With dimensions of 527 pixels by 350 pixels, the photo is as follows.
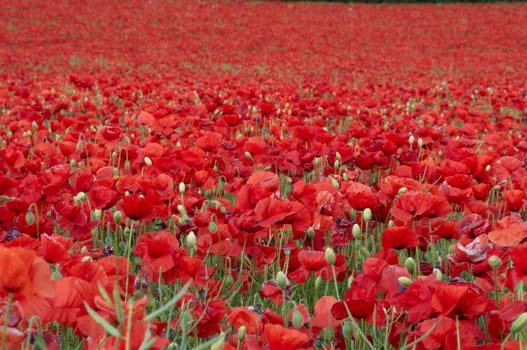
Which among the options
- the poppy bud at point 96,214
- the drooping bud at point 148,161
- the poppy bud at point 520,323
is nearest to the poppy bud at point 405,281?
the poppy bud at point 520,323

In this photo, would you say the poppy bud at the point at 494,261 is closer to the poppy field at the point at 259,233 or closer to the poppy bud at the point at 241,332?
the poppy field at the point at 259,233

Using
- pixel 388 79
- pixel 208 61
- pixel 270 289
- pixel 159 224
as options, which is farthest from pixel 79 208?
pixel 208 61

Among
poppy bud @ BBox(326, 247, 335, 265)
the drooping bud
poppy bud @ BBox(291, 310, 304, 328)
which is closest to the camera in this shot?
poppy bud @ BBox(291, 310, 304, 328)

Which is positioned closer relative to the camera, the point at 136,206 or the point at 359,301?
the point at 359,301

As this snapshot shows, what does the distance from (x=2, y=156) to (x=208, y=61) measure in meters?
10.1

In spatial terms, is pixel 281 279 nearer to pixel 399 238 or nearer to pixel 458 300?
pixel 399 238

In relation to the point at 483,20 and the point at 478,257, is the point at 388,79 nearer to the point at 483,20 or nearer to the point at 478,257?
the point at 478,257

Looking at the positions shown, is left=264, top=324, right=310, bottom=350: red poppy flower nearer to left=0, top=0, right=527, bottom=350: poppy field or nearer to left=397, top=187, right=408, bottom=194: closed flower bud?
left=0, top=0, right=527, bottom=350: poppy field

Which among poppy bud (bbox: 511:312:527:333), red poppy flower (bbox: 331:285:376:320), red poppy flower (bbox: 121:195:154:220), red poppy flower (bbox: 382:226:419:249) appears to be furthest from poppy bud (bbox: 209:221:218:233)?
poppy bud (bbox: 511:312:527:333)

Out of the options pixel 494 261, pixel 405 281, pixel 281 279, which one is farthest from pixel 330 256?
pixel 494 261

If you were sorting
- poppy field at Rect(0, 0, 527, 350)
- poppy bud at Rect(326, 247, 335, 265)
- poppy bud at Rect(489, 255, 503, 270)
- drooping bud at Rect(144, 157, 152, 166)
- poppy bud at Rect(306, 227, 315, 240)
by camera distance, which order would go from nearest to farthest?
1. poppy field at Rect(0, 0, 527, 350)
2. poppy bud at Rect(489, 255, 503, 270)
3. poppy bud at Rect(326, 247, 335, 265)
4. poppy bud at Rect(306, 227, 315, 240)
5. drooping bud at Rect(144, 157, 152, 166)

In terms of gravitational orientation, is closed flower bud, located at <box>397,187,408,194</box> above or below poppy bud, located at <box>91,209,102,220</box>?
above

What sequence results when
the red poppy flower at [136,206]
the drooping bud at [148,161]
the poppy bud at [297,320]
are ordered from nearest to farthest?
1. the poppy bud at [297,320]
2. the red poppy flower at [136,206]
3. the drooping bud at [148,161]

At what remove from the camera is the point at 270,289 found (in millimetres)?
1406
